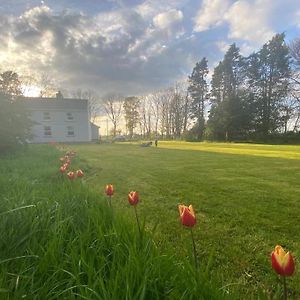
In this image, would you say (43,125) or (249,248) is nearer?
(249,248)

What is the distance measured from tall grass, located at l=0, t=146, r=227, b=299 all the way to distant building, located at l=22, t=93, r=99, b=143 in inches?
1672

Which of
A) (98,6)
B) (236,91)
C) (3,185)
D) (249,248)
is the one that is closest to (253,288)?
(249,248)

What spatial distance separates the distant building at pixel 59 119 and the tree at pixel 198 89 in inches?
916

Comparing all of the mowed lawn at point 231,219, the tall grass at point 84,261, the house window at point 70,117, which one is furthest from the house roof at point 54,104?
the tall grass at point 84,261

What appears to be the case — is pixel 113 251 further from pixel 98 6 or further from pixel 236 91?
pixel 236 91

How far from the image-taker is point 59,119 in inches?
1757

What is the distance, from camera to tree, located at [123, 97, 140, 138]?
73750mm

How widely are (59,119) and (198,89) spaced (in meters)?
29.3

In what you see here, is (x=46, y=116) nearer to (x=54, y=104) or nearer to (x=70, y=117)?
(x=54, y=104)

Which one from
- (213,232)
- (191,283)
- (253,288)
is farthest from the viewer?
(213,232)

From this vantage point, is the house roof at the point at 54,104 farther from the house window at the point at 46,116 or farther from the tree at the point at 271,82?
the tree at the point at 271,82

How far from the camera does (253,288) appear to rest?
2432mm

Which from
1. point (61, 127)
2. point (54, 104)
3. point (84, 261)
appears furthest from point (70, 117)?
point (84, 261)

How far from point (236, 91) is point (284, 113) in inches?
336
